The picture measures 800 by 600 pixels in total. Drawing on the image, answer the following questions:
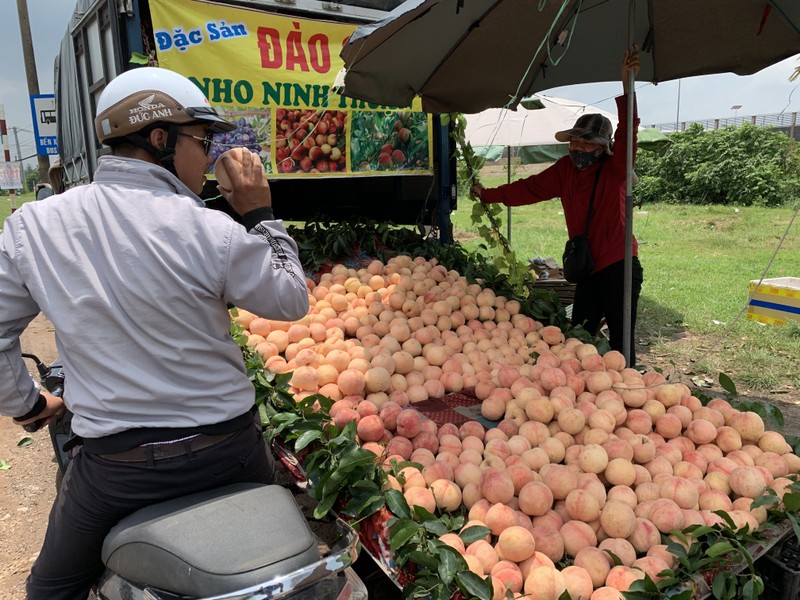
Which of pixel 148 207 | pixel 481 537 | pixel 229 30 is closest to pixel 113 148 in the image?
pixel 148 207

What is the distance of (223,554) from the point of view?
1461mm

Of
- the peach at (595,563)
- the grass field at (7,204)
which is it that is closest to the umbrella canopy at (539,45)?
the peach at (595,563)

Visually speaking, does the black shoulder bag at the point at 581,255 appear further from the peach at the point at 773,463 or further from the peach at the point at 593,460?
the peach at the point at 593,460

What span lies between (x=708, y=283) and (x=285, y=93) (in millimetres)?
7459

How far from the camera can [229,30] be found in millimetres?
4520

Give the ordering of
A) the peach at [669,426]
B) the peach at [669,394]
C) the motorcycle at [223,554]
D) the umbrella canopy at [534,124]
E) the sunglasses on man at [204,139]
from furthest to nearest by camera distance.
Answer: the umbrella canopy at [534,124], the peach at [669,394], the peach at [669,426], the sunglasses on man at [204,139], the motorcycle at [223,554]

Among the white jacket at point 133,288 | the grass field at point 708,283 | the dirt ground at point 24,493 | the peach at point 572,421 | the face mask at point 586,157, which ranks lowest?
the dirt ground at point 24,493

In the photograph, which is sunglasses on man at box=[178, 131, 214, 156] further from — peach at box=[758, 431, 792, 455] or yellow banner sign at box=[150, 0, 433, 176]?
peach at box=[758, 431, 792, 455]

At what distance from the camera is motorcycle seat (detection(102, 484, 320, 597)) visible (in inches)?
56.4

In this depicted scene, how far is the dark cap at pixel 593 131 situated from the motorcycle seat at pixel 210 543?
347 cm

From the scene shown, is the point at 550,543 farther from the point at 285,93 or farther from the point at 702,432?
the point at 285,93

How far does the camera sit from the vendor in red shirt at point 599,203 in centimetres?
418

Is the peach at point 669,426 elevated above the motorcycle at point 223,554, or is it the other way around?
the motorcycle at point 223,554

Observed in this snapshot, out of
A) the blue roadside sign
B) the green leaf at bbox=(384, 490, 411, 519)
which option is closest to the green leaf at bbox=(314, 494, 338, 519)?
the green leaf at bbox=(384, 490, 411, 519)
